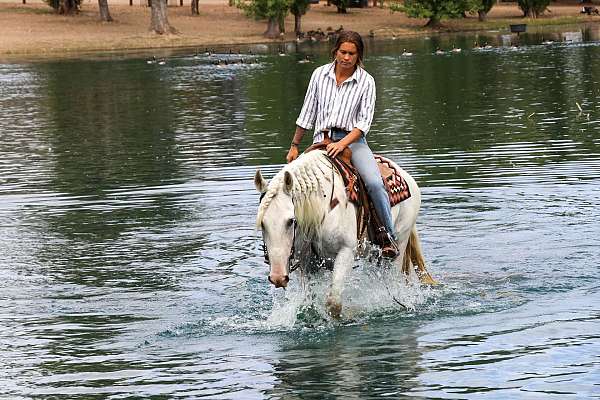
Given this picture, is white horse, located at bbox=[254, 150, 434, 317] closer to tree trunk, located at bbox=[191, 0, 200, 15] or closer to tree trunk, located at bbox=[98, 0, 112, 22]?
tree trunk, located at bbox=[98, 0, 112, 22]

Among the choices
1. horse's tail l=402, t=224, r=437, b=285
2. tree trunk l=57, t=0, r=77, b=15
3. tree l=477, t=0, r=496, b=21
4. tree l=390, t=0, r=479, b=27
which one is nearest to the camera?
horse's tail l=402, t=224, r=437, b=285

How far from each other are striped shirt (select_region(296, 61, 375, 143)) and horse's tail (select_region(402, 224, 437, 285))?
1602mm

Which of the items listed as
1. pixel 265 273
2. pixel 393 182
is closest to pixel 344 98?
pixel 393 182

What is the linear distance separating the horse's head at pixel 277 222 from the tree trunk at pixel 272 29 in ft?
254

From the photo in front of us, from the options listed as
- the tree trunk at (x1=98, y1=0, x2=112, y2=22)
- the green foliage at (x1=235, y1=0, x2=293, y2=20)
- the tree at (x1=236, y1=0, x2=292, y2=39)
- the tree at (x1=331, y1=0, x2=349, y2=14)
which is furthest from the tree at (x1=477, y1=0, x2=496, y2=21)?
the tree trunk at (x1=98, y1=0, x2=112, y2=22)

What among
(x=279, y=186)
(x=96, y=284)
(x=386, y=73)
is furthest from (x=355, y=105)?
(x=386, y=73)

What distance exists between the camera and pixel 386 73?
48.4 metres

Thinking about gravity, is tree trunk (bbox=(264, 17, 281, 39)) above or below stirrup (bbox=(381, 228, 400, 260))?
below

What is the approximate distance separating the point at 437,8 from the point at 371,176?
8308 centimetres

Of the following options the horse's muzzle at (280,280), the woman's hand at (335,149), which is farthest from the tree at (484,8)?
the horse's muzzle at (280,280)

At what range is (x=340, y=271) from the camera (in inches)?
401

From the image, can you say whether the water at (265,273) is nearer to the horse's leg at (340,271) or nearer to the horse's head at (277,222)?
the horse's leg at (340,271)

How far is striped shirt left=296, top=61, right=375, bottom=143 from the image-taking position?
10625 millimetres

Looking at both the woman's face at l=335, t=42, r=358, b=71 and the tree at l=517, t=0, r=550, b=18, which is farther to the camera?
Answer: the tree at l=517, t=0, r=550, b=18
